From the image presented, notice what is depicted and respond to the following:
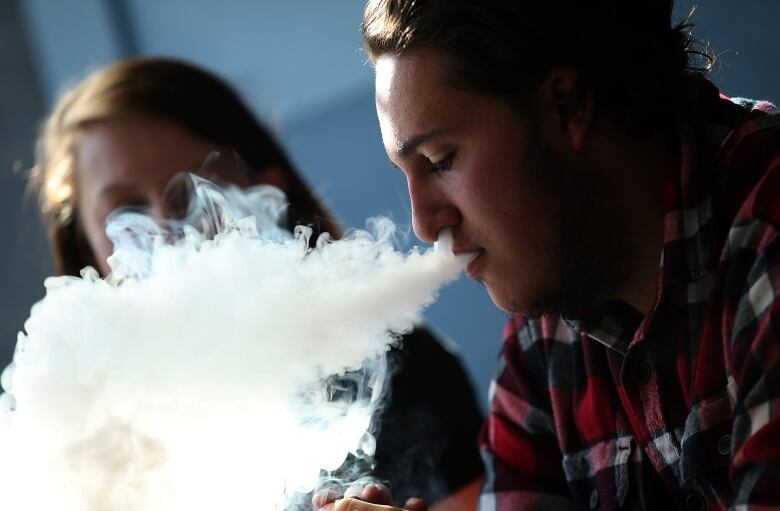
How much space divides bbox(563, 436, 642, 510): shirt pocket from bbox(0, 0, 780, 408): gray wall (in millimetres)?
702

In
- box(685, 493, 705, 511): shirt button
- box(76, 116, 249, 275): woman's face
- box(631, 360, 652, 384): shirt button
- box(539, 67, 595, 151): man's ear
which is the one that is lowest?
box(685, 493, 705, 511): shirt button

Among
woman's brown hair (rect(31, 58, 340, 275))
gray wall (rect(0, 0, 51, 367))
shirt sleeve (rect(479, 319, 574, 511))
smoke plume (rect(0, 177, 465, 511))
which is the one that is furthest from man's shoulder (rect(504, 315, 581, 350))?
gray wall (rect(0, 0, 51, 367))

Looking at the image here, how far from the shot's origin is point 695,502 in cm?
100

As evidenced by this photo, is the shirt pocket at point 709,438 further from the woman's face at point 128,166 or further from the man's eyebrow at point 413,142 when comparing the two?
the woman's face at point 128,166

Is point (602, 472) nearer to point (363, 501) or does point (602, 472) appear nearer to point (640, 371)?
point (640, 371)

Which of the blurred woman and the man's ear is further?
Result: the blurred woman

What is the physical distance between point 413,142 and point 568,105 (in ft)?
0.68

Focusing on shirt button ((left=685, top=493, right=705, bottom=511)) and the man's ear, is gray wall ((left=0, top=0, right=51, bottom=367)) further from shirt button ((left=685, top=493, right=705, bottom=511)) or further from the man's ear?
shirt button ((left=685, top=493, right=705, bottom=511))

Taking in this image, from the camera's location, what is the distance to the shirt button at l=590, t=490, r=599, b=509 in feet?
3.70

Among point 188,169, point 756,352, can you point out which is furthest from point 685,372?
point 188,169

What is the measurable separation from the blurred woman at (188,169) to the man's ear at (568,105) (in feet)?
1.94

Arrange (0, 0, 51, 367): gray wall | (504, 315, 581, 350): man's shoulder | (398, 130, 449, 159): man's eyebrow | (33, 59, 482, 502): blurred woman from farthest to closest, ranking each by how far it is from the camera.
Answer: (0, 0, 51, 367): gray wall
(33, 59, 482, 502): blurred woman
(504, 315, 581, 350): man's shoulder
(398, 130, 449, 159): man's eyebrow

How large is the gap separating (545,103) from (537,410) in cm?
43

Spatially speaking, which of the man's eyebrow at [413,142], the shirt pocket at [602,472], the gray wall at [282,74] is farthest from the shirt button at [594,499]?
the gray wall at [282,74]
